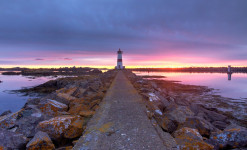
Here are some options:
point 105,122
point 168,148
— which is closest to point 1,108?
Result: point 105,122

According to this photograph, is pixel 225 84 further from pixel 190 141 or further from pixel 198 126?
pixel 190 141

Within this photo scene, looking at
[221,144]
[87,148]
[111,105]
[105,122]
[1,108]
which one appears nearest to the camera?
[87,148]

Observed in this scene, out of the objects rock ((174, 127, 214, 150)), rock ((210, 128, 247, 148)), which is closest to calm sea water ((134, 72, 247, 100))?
rock ((210, 128, 247, 148))

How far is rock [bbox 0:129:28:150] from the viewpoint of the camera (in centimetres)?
248

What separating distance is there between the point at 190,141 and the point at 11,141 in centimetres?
296

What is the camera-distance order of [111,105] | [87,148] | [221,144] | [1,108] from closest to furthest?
[87,148], [221,144], [111,105], [1,108]

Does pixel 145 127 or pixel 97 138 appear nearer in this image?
pixel 97 138

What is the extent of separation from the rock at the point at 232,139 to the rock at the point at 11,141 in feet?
12.0

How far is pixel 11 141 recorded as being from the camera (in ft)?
8.40

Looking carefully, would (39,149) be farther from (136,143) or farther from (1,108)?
(1,108)

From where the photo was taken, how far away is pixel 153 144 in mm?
2543

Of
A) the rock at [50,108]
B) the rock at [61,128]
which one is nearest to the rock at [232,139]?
the rock at [61,128]

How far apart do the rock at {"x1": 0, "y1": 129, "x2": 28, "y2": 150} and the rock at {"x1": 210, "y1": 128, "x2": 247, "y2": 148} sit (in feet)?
12.0

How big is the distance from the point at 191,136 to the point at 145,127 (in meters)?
0.85
